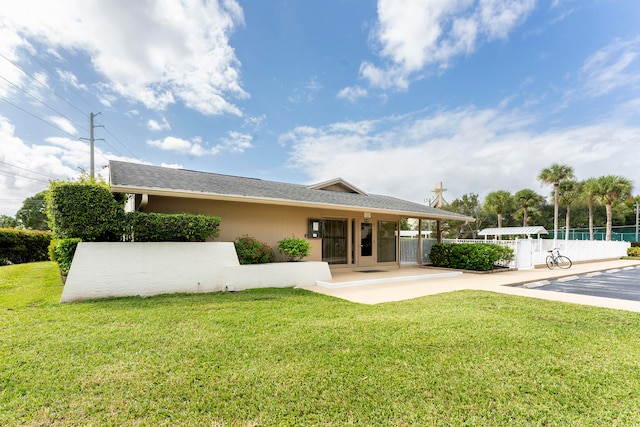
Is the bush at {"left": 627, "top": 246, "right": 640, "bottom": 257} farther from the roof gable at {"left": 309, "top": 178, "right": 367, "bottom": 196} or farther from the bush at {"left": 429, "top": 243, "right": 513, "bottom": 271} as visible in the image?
the roof gable at {"left": 309, "top": 178, "right": 367, "bottom": 196}

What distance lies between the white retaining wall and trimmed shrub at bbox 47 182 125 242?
0.39 m

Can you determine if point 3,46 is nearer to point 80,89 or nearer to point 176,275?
point 80,89

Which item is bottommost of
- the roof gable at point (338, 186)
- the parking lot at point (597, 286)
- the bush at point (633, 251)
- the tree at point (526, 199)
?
the bush at point (633, 251)

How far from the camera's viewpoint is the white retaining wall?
6469mm

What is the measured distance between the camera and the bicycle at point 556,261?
14.2 m

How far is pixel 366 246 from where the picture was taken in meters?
13.0

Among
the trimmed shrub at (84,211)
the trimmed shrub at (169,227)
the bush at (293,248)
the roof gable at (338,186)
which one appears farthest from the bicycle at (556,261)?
the trimmed shrub at (84,211)

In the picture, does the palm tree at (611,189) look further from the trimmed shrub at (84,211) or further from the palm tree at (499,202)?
the trimmed shrub at (84,211)

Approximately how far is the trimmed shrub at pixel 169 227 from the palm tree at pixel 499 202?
141 feet

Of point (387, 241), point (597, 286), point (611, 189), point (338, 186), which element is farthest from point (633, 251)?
point (338, 186)

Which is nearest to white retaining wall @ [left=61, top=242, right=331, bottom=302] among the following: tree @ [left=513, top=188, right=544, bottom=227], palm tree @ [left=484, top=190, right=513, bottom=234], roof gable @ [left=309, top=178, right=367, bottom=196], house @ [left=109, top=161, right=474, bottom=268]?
house @ [left=109, top=161, right=474, bottom=268]

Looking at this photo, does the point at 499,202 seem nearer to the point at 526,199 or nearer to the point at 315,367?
the point at 526,199

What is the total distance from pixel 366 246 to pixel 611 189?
92.4ft

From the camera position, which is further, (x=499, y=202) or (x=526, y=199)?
(x=499, y=202)
